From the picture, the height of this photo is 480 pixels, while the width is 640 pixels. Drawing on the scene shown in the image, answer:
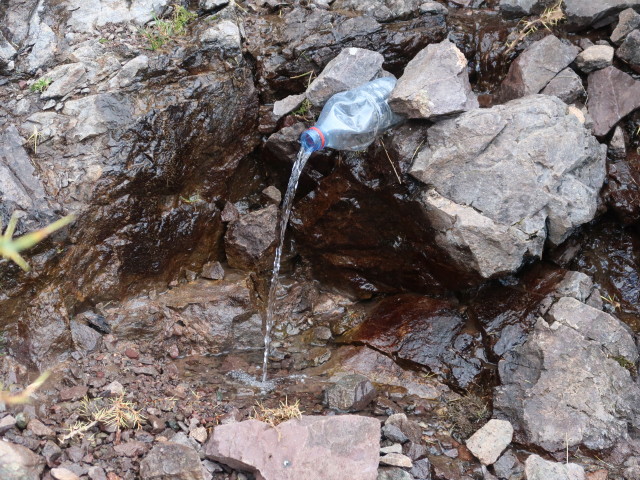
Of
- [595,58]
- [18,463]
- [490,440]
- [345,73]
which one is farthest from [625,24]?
[18,463]

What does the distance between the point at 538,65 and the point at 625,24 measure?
76 centimetres

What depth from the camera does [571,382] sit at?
3688 mm

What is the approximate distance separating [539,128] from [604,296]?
4.42ft

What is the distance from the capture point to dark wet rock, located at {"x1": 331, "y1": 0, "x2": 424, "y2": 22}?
4.91 meters

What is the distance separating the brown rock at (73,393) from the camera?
345 centimetres

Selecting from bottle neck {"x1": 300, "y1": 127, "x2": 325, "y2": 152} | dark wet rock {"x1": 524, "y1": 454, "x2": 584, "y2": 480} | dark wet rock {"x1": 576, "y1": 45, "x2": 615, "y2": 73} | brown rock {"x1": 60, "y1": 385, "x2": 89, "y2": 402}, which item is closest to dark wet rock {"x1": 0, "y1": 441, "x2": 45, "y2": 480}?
A: brown rock {"x1": 60, "y1": 385, "x2": 89, "y2": 402}

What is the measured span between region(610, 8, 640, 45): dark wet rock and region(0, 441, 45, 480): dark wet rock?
500cm

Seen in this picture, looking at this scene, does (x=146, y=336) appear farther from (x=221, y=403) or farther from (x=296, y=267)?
(x=296, y=267)

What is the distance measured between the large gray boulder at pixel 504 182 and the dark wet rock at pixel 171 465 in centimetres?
226

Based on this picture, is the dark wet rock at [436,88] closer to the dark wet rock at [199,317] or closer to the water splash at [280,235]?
the water splash at [280,235]

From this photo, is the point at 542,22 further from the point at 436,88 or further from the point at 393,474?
the point at 393,474

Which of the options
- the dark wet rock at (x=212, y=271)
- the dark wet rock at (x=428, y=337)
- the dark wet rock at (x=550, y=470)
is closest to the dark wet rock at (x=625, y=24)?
the dark wet rock at (x=428, y=337)

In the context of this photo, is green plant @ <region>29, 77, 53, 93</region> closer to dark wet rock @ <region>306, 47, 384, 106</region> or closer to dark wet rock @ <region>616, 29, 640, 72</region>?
dark wet rock @ <region>306, 47, 384, 106</region>

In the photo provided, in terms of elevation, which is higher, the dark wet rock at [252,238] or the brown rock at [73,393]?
the brown rock at [73,393]
